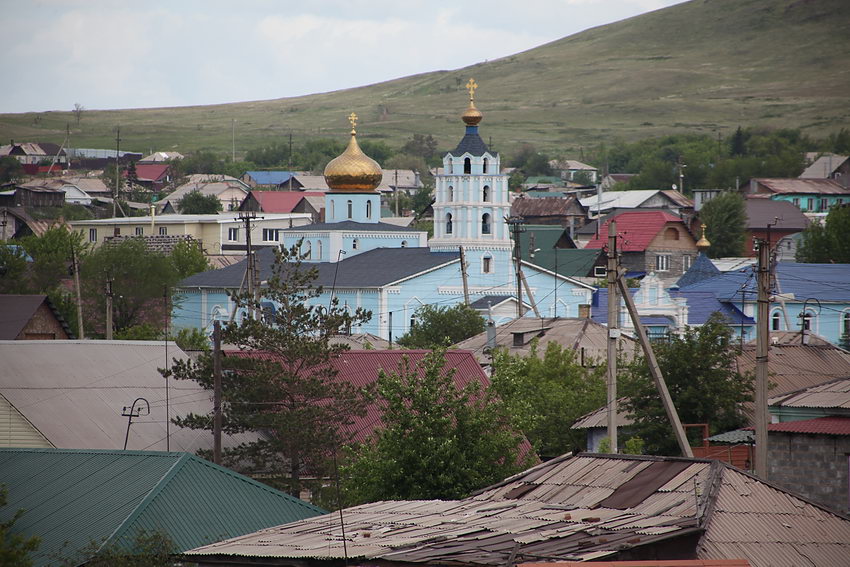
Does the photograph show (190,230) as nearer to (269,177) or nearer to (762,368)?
(269,177)

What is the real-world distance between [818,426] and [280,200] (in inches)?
3358

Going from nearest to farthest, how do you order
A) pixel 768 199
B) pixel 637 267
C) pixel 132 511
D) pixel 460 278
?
1. pixel 132 511
2. pixel 460 278
3. pixel 637 267
4. pixel 768 199

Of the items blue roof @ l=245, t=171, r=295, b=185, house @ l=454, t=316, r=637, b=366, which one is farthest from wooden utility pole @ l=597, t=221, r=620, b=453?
blue roof @ l=245, t=171, r=295, b=185

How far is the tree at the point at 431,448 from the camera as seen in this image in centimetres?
2217

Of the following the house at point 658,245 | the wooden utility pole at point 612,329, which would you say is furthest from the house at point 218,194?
the wooden utility pole at point 612,329

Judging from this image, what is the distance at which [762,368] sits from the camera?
2005cm

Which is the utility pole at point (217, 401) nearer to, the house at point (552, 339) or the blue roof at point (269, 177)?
the house at point (552, 339)

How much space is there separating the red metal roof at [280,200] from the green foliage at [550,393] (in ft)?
218

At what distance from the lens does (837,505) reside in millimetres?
21406

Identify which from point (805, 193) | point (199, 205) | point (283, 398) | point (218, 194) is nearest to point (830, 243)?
point (805, 193)

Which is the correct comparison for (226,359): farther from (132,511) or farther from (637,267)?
(637,267)

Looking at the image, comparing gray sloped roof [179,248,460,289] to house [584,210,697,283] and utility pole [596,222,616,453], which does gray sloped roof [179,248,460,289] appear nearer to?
house [584,210,697,283]

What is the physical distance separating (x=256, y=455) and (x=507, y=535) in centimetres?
1242

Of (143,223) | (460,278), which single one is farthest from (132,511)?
(143,223)
